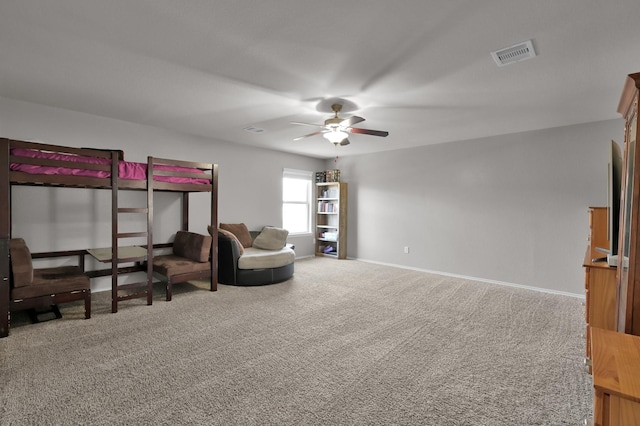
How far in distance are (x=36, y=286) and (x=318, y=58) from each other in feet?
11.3

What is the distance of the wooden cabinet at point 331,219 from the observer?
281 inches

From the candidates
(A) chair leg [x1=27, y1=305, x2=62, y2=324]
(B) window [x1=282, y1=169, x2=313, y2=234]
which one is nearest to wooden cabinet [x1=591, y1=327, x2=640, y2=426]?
(A) chair leg [x1=27, y1=305, x2=62, y2=324]

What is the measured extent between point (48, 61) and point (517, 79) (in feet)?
13.9

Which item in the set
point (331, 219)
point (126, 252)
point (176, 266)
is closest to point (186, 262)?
point (176, 266)

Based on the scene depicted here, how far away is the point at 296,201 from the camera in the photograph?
24.1ft

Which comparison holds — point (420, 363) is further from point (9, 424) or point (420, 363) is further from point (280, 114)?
point (280, 114)

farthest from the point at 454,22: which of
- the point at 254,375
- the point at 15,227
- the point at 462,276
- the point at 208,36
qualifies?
the point at 15,227

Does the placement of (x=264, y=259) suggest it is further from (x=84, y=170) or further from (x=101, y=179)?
(x=84, y=170)

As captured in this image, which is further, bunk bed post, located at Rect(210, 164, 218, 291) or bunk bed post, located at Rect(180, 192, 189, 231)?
bunk bed post, located at Rect(180, 192, 189, 231)

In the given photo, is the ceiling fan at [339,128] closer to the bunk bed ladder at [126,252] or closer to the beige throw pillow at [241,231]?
the bunk bed ladder at [126,252]

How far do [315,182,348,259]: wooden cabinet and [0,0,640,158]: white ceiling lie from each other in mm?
3162

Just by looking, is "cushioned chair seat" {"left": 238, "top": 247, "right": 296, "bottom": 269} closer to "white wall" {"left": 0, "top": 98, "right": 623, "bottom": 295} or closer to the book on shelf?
"white wall" {"left": 0, "top": 98, "right": 623, "bottom": 295}

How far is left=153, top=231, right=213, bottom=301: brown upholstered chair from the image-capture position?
4.05 m

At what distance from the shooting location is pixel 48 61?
8.75 feet
